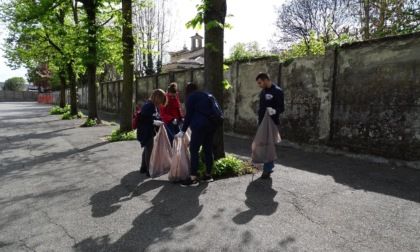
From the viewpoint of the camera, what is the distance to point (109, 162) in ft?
24.5

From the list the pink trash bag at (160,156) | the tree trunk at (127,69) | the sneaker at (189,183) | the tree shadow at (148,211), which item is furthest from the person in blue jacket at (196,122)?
the tree trunk at (127,69)

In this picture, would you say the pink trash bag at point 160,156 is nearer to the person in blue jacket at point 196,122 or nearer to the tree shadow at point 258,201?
the person in blue jacket at point 196,122

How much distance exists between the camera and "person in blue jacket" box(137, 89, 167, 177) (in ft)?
19.5

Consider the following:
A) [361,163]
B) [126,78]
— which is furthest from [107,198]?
[126,78]

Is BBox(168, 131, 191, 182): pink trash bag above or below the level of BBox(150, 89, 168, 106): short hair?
below

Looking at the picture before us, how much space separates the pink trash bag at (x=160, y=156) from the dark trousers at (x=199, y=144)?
802 millimetres

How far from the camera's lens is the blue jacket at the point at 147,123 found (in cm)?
601

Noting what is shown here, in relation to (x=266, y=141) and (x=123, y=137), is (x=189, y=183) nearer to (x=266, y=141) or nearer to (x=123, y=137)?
(x=266, y=141)

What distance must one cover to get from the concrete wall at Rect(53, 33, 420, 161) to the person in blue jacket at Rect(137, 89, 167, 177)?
14.5ft

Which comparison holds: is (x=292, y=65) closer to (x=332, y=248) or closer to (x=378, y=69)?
(x=378, y=69)

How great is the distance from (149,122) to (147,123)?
0.05 metres

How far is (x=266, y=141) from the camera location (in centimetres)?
577

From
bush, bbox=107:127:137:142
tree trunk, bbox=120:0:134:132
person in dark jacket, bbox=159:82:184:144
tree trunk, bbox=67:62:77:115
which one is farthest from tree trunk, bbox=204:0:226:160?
tree trunk, bbox=67:62:77:115

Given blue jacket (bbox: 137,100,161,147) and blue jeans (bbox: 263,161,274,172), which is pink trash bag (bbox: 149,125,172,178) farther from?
blue jeans (bbox: 263,161,274,172)
